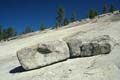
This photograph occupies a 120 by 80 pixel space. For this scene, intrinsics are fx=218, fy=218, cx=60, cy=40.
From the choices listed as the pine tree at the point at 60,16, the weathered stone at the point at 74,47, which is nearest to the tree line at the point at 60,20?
the pine tree at the point at 60,16

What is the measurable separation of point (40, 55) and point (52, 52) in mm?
807

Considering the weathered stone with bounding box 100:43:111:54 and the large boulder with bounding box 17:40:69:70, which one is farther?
the weathered stone with bounding box 100:43:111:54

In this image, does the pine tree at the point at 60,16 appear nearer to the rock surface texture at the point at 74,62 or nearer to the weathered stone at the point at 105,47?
the rock surface texture at the point at 74,62

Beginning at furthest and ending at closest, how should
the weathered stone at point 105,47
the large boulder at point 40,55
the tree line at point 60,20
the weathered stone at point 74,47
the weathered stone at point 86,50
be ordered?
1. the tree line at point 60,20
2. the weathered stone at point 74,47
3. the weathered stone at point 86,50
4. the weathered stone at point 105,47
5. the large boulder at point 40,55

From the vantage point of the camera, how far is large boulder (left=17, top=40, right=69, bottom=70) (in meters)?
14.1

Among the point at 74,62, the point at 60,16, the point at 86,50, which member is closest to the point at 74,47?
the point at 86,50

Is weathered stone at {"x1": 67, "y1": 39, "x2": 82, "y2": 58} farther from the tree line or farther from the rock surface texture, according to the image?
the tree line

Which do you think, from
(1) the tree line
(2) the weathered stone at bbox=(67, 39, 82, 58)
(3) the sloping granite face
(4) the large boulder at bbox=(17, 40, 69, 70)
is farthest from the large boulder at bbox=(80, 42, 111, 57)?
(1) the tree line

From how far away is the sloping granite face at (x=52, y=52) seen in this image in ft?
46.4

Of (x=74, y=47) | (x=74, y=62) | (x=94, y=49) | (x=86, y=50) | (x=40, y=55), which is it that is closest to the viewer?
(x=74, y=62)

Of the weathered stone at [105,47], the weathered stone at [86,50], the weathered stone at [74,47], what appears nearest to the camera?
the weathered stone at [105,47]

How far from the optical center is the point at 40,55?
14266 millimetres

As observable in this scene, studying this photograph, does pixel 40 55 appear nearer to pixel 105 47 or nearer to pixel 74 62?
pixel 74 62

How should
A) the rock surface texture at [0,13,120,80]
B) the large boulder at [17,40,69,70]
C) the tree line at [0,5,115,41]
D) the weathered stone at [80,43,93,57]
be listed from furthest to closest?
the tree line at [0,5,115,41] → the weathered stone at [80,43,93,57] → the large boulder at [17,40,69,70] → the rock surface texture at [0,13,120,80]
